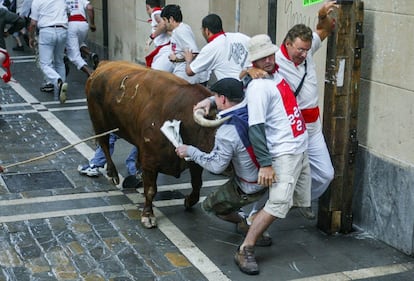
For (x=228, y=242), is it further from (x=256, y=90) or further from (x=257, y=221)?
(x=256, y=90)

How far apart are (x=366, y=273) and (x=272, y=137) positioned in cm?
137

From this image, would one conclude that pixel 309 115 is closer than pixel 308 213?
Yes

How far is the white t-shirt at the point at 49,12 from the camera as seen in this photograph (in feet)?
42.3

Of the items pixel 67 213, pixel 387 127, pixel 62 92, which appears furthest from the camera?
pixel 62 92

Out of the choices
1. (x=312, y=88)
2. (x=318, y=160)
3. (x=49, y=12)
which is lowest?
(x=318, y=160)

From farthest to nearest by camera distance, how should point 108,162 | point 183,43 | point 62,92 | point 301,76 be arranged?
point 62,92
point 183,43
point 108,162
point 301,76

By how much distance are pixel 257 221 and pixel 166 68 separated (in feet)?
12.1

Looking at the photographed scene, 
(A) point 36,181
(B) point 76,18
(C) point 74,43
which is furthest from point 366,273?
(B) point 76,18

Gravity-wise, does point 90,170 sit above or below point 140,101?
below

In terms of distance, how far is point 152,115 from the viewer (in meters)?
7.19

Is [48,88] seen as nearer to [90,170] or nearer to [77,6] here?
[77,6]

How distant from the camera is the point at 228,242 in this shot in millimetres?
6883

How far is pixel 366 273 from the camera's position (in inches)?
247

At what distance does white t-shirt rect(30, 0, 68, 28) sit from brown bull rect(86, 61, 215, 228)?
17.2 ft
